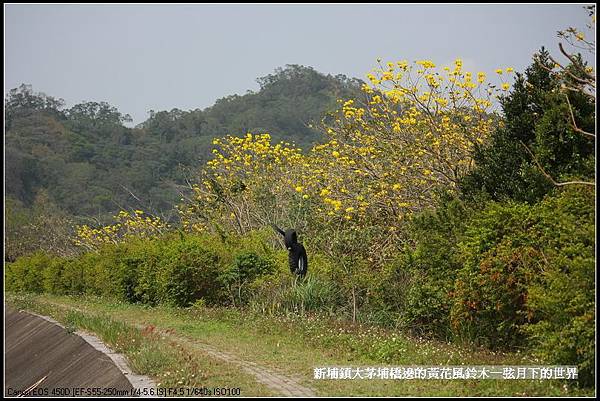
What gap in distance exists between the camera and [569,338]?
25.0 ft

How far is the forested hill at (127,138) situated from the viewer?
47.9 meters

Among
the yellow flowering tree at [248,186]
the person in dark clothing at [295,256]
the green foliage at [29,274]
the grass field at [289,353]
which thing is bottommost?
the green foliage at [29,274]

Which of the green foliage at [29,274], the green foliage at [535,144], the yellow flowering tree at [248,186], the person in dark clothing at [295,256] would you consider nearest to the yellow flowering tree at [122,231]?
the green foliage at [29,274]

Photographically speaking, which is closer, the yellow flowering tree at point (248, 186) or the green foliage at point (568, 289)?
the green foliage at point (568, 289)

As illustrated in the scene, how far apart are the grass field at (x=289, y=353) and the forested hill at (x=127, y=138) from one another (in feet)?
97.6

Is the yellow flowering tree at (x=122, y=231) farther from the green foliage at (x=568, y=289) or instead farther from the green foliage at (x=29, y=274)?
the green foliage at (x=568, y=289)

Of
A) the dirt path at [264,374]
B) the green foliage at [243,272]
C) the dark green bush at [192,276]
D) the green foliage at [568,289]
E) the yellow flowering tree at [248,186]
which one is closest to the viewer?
the green foliage at [568,289]

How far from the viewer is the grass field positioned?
7.82 m

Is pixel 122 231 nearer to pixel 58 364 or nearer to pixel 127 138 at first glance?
pixel 58 364

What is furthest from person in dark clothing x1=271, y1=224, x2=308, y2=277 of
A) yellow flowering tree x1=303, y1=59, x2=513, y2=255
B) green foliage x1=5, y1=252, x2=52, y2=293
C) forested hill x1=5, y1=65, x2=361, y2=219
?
forested hill x1=5, y1=65, x2=361, y2=219

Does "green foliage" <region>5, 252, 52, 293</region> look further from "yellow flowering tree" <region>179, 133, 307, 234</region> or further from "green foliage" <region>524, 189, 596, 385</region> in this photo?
"green foliage" <region>524, 189, 596, 385</region>

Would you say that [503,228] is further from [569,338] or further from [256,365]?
[256,365]

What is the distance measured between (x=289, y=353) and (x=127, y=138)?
1939 inches

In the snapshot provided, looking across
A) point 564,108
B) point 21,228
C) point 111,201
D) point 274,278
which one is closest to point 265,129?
point 111,201
